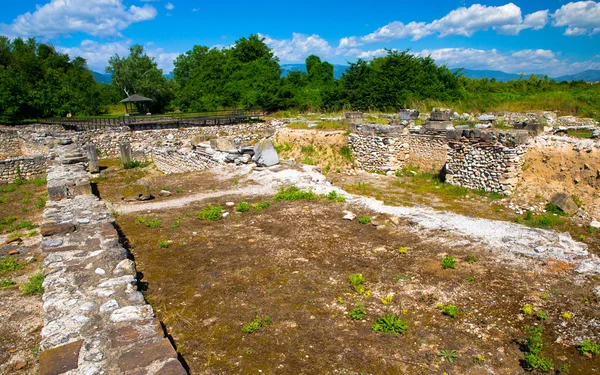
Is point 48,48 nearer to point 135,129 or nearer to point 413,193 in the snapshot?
point 135,129

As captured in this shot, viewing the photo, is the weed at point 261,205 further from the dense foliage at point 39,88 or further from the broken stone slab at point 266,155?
the dense foliage at point 39,88

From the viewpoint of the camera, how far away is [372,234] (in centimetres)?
800

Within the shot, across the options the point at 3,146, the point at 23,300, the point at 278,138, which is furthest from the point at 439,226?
the point at 3,146

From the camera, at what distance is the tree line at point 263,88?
2536cm

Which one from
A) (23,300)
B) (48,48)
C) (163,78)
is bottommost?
(23,300)

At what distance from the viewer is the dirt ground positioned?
14.0 ft

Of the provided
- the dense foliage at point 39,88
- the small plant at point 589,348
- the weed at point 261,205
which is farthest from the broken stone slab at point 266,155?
the dense foliage at point 39,88

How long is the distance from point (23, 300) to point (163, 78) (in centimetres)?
4862

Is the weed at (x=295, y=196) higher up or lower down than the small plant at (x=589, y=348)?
higher up

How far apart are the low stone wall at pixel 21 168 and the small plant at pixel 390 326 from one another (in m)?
17.4

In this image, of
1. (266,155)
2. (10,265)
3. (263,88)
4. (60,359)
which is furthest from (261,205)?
(263,88)

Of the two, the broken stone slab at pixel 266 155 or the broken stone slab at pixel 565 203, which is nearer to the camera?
the broken stone slab at pixel 565 203

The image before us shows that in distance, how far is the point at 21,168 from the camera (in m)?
16.2

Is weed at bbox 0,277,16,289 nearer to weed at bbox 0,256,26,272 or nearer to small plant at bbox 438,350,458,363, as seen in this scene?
weed at bbox 0,256,26,272
